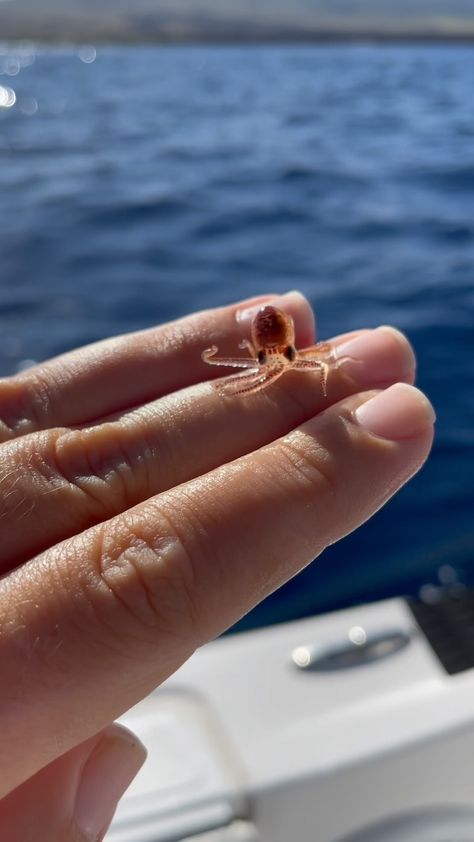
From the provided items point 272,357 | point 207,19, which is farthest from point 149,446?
point 207,19

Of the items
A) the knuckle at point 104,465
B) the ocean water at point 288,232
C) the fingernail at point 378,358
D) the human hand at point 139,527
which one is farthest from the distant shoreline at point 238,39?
the knuckle at point 104,465

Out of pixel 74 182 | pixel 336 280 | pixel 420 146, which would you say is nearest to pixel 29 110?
pixel 74 182

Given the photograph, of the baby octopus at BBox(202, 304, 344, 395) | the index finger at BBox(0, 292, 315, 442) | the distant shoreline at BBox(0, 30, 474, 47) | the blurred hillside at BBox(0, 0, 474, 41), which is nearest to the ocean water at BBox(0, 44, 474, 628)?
the index finger at BBox(0, 292, 315, 442)

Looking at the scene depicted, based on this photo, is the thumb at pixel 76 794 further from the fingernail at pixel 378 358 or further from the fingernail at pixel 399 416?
the fingernail at pixel 378 358

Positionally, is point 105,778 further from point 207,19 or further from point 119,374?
point 207,19

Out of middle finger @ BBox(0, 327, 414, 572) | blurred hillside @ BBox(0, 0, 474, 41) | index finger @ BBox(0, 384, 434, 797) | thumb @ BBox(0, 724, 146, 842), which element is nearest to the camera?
index finger @ BBox(0, 384, 434, 797)

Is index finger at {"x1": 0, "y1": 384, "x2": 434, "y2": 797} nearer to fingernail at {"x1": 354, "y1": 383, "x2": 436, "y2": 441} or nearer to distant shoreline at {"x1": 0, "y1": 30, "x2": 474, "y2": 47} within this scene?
fingernail at {"x1": 354, "y1": 383, "x2": 436, "y2": 441}
